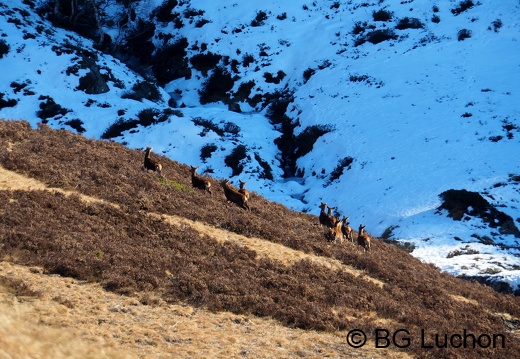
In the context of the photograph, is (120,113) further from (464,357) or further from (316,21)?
(464,357)

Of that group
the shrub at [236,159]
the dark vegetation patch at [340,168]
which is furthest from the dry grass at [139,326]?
the dark vegetation patch at [340,168]

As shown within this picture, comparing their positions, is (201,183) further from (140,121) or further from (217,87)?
(217,87)

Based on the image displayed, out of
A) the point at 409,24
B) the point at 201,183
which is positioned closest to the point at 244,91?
the point at 409,24

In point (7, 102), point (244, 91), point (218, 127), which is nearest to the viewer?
point (7, 102)

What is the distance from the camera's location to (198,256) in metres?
15.8

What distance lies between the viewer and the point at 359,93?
54.5 m

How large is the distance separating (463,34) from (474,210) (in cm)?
3169

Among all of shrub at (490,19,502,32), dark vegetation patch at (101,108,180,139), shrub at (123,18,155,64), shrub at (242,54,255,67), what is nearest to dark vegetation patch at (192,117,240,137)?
dark vegetation patch at (101,108,180,139)

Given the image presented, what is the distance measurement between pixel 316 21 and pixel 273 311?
192 ft

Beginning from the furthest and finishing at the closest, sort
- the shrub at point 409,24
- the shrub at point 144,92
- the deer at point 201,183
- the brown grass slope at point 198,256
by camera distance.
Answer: the shrub at point 409,24 < the shrub at point 144,92 < the deer at point 201,183 < the brown grass slope at point 198,256

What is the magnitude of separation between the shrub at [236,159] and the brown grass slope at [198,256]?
2090cm

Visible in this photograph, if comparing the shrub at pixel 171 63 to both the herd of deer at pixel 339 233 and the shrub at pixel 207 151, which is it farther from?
the herd of deer at pixel 339 233

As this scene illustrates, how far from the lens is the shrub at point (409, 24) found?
6322cm

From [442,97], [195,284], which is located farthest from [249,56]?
[195,284]
